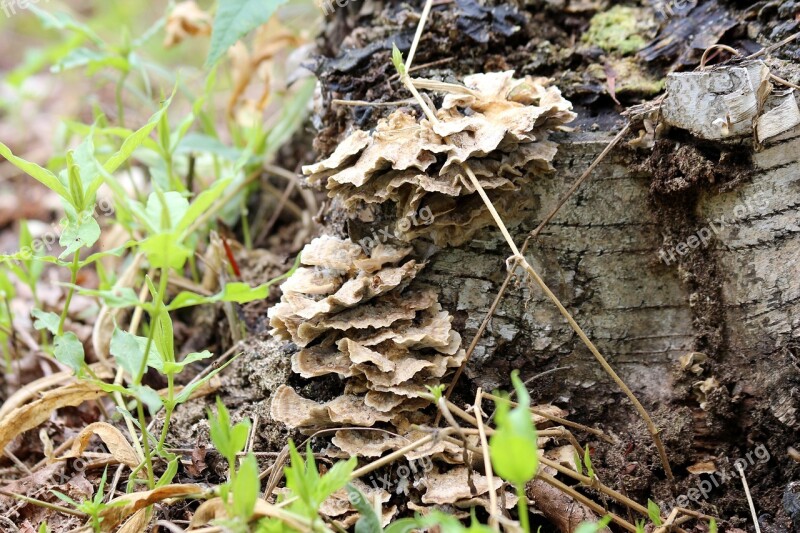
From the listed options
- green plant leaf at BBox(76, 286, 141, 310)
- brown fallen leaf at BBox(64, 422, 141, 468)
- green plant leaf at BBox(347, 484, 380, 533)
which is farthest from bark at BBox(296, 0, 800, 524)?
brown fallen leaf at BBox(64, 422, 141, 468)

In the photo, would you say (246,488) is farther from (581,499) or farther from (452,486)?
(581,499)

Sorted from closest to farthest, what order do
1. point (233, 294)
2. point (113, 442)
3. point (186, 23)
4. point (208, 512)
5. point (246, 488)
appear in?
point (246, 488)
point (233, 294)
point (208, 512)
point (113, 442)
point (186, 23)

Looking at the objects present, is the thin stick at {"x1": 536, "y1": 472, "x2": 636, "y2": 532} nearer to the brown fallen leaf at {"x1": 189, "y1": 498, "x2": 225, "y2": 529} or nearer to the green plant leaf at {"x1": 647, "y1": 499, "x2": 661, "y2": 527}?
the green plant leaf at {"x1": 647, "y1": 499, "x2": 661, "y2": 527}

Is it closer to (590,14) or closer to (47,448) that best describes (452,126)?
(590,14)

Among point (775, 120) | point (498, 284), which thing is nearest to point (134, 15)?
point (498, 284)

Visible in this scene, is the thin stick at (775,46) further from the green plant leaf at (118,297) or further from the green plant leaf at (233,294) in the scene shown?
the green plant leaf at (118,297)

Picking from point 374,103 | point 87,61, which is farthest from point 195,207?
point 87,61

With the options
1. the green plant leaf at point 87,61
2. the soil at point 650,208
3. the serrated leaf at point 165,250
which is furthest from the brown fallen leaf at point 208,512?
the green plant leaf at point 87,61
